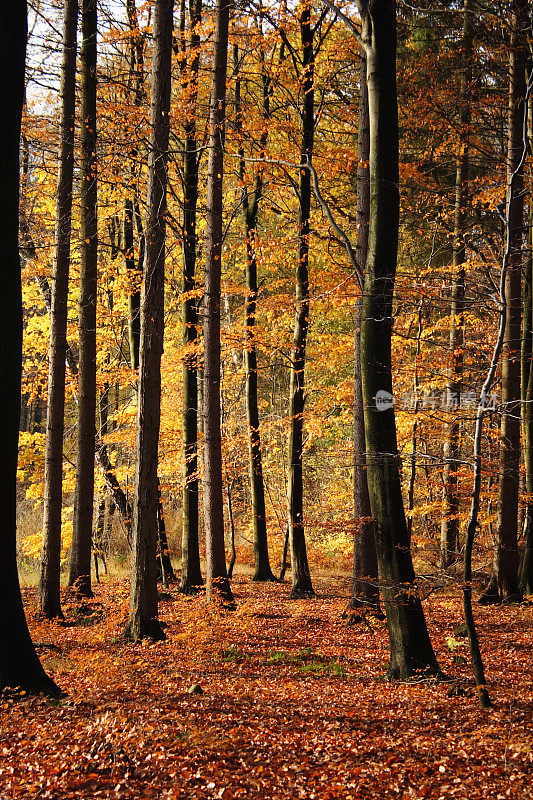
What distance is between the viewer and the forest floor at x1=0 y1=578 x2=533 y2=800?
13.2ft

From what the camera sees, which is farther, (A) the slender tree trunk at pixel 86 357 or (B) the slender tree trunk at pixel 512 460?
(A) the slender tree trunk at pixel 86 357

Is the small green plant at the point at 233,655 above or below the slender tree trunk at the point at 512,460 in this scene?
below

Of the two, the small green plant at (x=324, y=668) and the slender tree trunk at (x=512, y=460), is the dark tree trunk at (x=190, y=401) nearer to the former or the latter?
the small green plant at (x=324, y=668)

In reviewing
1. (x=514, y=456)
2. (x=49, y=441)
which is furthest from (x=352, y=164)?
(x=49, y=441)

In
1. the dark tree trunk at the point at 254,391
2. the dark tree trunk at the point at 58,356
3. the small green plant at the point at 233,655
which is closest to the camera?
the small green plant at the point at 233,655

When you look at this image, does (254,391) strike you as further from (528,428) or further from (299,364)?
(528,428)

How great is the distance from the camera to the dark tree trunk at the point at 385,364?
227 inches

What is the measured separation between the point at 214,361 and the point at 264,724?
5.89m

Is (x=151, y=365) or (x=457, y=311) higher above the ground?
(x=457, y=311)

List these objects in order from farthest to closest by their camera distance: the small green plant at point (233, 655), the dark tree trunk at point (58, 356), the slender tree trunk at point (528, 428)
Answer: the slender tree trunk at point (528, 428), the dark tree trunk at point (58, 356), the small green plant at point (233, 655)

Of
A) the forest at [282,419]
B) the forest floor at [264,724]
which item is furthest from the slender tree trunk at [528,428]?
the forest floor at [264,724]

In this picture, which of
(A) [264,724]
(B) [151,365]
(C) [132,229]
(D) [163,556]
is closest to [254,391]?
(D) [163,556]

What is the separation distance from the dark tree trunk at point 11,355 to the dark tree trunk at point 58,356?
4.12m

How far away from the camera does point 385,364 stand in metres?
6.00
